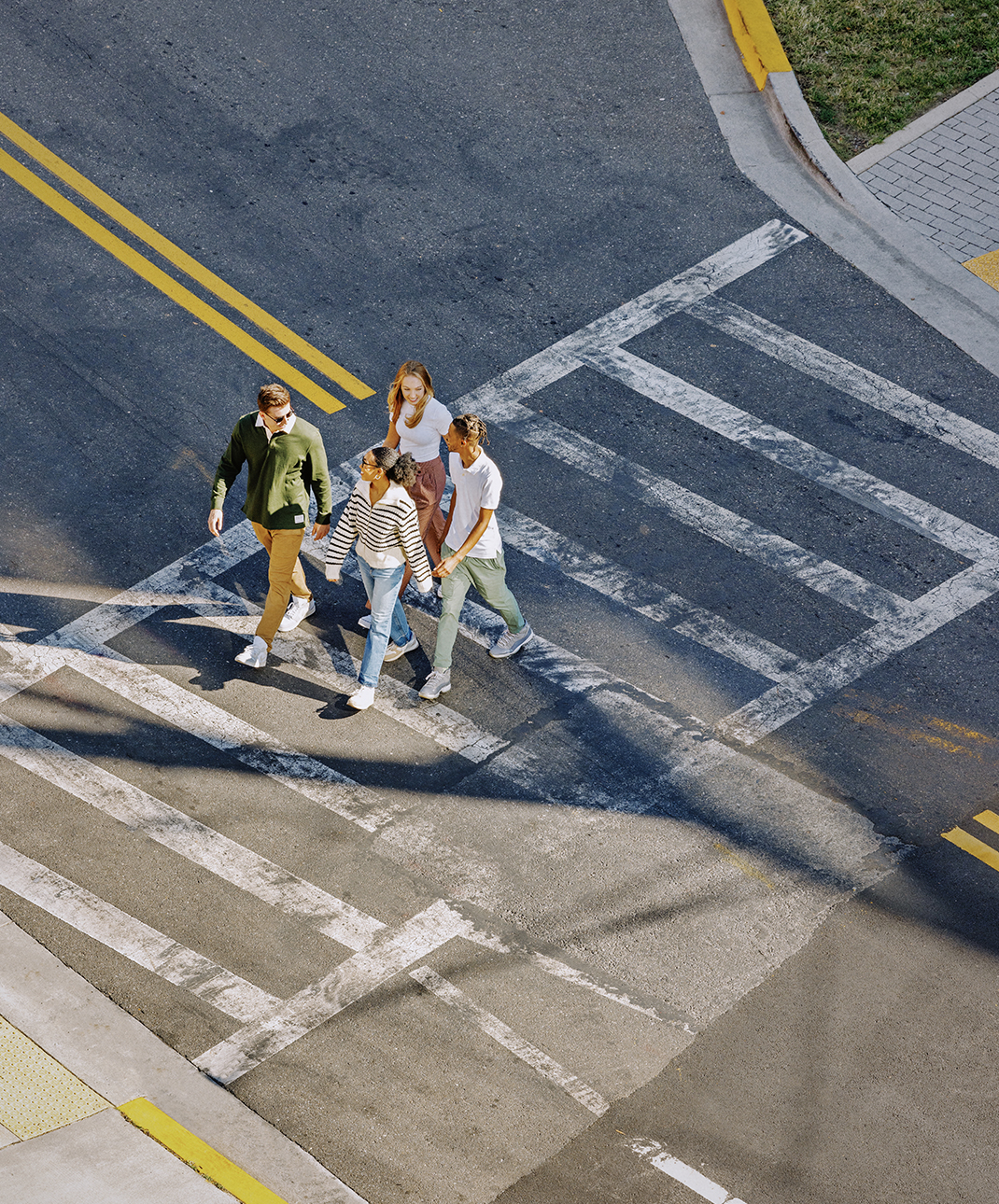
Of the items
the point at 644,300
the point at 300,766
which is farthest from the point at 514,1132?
the point at 644,300

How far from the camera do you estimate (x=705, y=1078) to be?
710 cm

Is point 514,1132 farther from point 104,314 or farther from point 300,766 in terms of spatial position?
point 104,314

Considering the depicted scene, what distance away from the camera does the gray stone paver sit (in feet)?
41.0

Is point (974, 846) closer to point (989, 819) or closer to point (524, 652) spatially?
point (989, 819)

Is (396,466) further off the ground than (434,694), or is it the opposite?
(396,466)

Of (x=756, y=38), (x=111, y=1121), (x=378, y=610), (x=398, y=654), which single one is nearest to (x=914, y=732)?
(x=398, y=654)

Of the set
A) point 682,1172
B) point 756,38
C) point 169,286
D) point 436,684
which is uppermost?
point 756,38

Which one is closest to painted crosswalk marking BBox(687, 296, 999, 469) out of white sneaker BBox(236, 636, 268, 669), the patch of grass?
the patch of grass

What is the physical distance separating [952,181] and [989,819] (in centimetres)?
698

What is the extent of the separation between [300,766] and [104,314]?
4.74 metres

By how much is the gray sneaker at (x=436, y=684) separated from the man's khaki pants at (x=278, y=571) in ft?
3.33

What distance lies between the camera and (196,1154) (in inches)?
259

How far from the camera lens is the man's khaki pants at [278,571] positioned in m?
8.75

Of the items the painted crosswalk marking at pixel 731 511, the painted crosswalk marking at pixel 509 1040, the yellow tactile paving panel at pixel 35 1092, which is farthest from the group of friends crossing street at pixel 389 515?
the yellow tactile paving panel at pixel 35 1092
